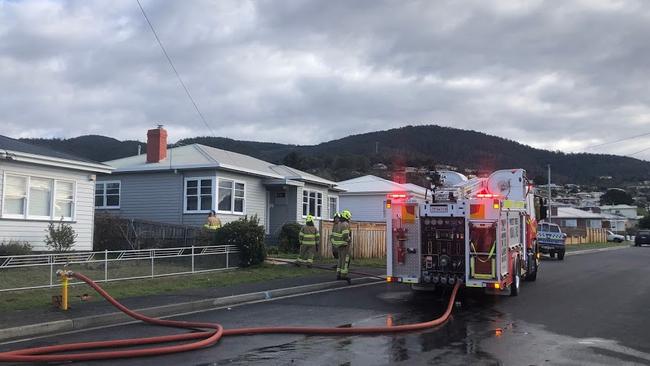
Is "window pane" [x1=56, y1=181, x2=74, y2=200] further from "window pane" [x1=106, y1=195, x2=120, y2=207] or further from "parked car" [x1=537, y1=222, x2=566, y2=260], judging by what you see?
"parked car" [x1=537, y1=222, x2=566, y2=260]

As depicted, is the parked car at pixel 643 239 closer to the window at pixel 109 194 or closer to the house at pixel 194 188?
the house at pixel 194 188

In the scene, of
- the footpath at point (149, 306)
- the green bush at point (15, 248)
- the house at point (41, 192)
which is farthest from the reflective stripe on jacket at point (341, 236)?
the house at point (41, 192)

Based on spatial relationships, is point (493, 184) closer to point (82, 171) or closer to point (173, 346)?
point (173, 346)

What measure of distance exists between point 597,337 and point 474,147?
53.8 m

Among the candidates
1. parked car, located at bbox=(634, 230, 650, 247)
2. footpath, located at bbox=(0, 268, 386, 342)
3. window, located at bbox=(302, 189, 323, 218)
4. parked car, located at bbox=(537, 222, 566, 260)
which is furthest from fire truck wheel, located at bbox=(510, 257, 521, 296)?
parked car, located at bbox=(634, 230, 650, 247)

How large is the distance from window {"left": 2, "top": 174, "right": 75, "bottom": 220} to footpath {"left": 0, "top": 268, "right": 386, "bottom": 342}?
689 cm

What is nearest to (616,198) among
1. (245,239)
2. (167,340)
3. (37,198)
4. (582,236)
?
(582,236)

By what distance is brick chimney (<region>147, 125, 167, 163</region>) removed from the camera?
26.8 meters

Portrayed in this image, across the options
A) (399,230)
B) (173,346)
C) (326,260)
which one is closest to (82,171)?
(326,260)

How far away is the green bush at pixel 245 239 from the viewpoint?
17778 millimetres

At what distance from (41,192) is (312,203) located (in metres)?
15.4

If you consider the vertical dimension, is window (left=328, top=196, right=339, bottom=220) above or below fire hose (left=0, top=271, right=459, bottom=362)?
above

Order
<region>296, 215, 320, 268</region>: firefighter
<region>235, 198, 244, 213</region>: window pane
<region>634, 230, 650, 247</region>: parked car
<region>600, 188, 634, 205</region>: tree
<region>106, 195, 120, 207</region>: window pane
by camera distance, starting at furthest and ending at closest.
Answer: <region>600, 188, 634, 205</region>: tree → <region>634, 230, 650, 247</region>: parked car → <region>106, 195, 120, 207</region>: window pane → <region>235, 198, 244, 213</region>: window pane → <region>296, 215, 320, 268</region>: firefighter

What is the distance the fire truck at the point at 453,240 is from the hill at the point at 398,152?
3493 centimetres
